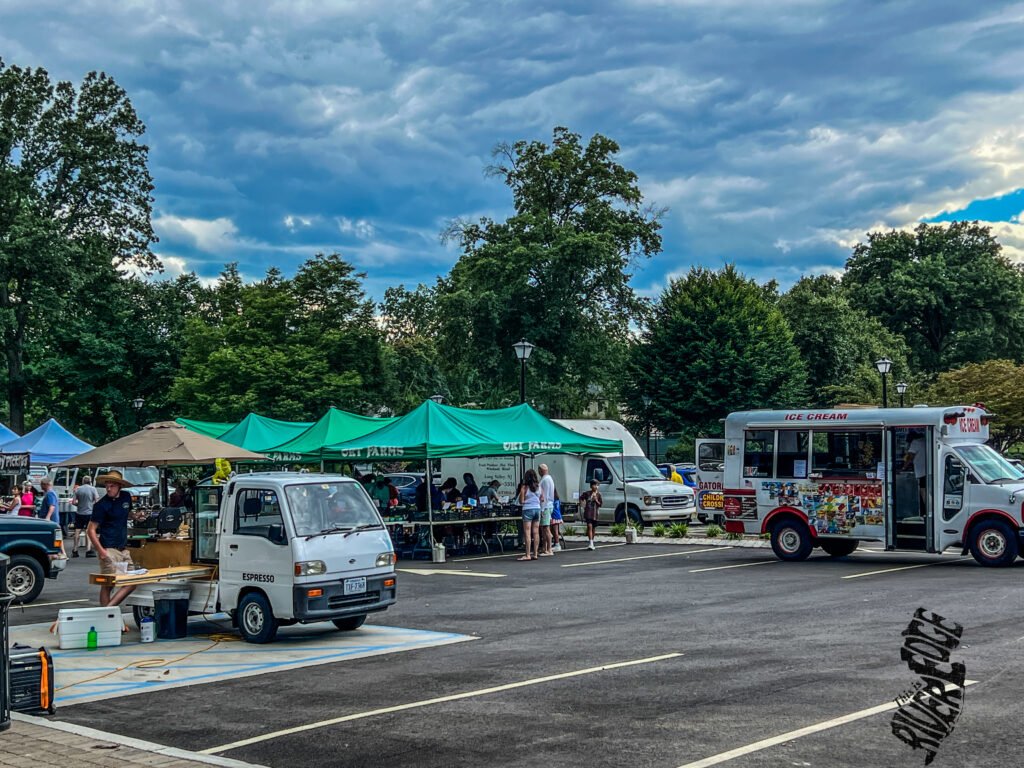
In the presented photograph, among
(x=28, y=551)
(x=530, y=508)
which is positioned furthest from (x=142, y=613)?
(x=530, y=508)

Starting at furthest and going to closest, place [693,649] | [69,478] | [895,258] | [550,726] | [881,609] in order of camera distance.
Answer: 1. [895,258]
2. [69,478]
3. [881,609]
4. [693,649]
5. [550,726]

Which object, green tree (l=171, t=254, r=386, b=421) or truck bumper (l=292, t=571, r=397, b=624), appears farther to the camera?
green tree (l=171, t=254, r=386, b=421)

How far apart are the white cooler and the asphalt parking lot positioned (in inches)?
129

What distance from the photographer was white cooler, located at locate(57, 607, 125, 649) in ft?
44.5

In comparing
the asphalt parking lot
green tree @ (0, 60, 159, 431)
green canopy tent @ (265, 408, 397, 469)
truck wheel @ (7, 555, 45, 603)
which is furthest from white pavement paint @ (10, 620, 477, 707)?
green tree @ (0, 60, 159, 431)

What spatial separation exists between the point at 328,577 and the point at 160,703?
3415 mm

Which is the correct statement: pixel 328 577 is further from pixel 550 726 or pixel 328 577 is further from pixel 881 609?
pixel 881 609

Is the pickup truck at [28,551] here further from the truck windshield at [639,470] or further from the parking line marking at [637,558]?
the truck windshield at [639,470]

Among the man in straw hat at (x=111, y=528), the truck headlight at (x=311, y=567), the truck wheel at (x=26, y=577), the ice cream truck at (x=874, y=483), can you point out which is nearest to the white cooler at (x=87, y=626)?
the man in straw hat at (x=111, y=528)

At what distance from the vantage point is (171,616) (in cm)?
1429

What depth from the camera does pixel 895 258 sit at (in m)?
78.2

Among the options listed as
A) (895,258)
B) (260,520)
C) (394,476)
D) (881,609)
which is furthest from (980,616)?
(895,258)

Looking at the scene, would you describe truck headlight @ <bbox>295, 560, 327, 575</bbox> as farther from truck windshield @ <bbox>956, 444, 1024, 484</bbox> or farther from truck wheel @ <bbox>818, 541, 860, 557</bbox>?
truck wheel @ <bbox>818, 541, 860, 557</bbox>

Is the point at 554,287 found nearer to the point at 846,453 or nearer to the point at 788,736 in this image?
the point at 846,453
